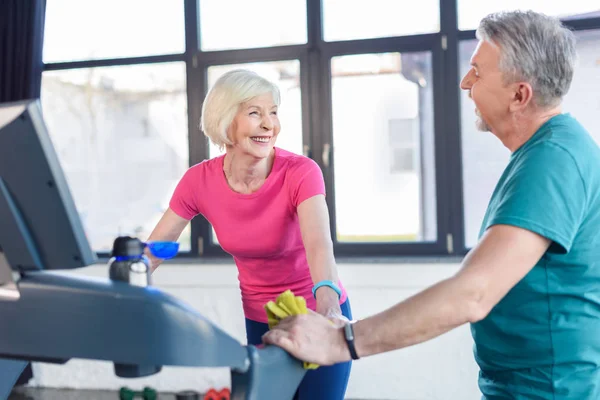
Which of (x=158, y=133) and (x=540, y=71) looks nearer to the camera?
(x=540, y=71)

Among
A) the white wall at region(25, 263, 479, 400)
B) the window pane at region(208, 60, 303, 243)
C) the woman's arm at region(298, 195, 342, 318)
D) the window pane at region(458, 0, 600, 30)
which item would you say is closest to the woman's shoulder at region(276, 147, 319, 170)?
the woman's arm at region(298, 195, 342, 318)

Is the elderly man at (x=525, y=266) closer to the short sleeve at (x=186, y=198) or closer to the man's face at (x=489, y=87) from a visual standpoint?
the man's face at (x=489, y=87)

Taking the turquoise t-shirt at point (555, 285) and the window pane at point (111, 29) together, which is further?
the window pane at point (111, 29)

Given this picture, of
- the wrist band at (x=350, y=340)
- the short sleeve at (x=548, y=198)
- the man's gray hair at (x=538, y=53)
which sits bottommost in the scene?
the wrist band at (x=350, y=340)

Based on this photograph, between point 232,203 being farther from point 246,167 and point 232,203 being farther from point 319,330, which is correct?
point 319,330

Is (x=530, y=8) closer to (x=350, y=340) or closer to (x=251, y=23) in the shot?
(x=251, y=23)

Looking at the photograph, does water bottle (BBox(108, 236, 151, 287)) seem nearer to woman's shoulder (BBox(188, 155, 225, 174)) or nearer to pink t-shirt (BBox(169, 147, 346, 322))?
pink t-shirt (BBox(169, 147, 346, 322))

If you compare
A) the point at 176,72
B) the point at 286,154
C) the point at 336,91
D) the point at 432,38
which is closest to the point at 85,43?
the point at 176,72

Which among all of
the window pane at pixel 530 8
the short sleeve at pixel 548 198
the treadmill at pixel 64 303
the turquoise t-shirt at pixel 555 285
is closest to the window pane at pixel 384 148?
the window pane at pixel 530 8

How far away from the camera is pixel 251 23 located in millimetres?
4172

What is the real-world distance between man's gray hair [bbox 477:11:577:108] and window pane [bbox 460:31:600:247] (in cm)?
264

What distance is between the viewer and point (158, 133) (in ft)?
14.3

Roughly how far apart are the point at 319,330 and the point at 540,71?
1.97ft

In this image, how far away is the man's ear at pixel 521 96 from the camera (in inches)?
49.1
